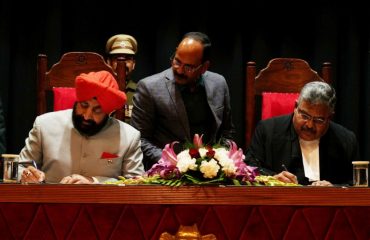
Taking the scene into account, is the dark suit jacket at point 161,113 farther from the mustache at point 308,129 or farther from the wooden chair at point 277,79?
the mustache at point 308,129

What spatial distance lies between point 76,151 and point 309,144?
42.1 inches

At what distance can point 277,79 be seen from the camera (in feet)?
12.0

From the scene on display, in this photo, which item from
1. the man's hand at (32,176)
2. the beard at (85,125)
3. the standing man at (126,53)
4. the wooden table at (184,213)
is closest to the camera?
the wooden table at (184,213)

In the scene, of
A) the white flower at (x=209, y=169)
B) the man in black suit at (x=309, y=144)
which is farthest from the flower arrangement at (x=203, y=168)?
the man in black suit at (x=309, y=144)

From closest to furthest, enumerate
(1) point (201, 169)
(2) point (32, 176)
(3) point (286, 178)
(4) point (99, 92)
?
(1) point (201, 169)
(2) point (32, 176)
(3) point (286, 178)
(4) point (99, 92)

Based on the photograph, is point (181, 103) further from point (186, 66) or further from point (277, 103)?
point (277, 103)

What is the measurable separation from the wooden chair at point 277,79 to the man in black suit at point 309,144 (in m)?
0.35

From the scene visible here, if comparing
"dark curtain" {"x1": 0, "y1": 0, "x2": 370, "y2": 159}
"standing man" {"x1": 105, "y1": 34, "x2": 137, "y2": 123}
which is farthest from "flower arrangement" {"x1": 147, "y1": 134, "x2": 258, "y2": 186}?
"dark curtain" {"x1": 0, "y1": 0, "x2": 370, "y2": 159}

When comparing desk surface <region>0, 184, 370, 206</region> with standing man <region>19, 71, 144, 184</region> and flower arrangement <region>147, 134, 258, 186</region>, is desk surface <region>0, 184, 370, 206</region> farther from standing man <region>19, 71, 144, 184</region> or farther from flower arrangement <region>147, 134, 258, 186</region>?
standing man <region>19, 71, 144, 184</region>

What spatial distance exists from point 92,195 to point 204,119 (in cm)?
154

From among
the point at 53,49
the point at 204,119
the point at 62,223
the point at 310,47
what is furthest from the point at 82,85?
the point at 310,47

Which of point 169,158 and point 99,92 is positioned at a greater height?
point 99,92

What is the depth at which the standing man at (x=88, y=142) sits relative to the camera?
297 centimetres

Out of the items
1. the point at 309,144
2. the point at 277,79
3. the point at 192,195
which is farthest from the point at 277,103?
the point at 192,195
